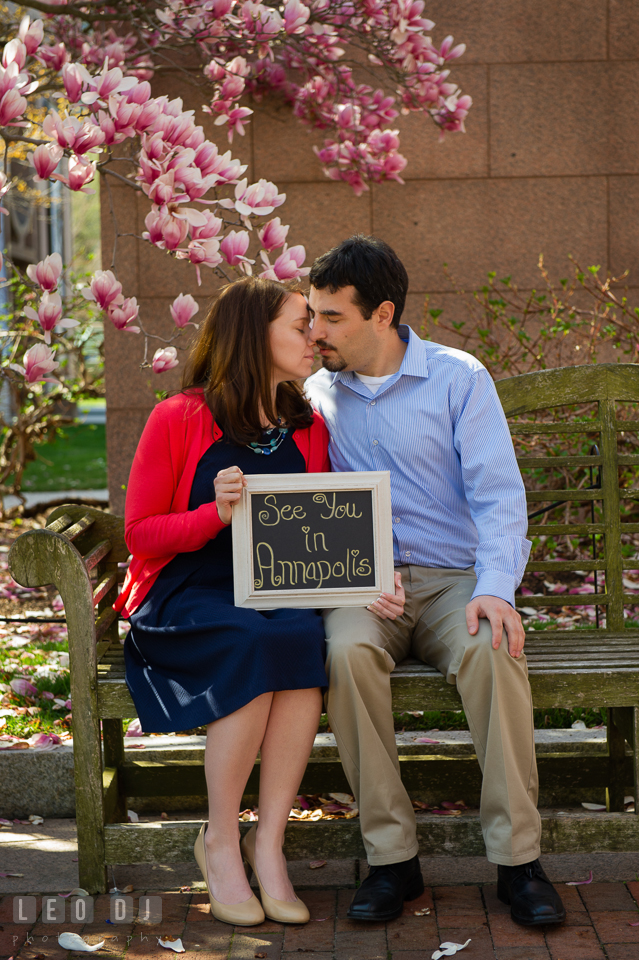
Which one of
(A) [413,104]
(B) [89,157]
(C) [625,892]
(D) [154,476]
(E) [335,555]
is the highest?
(A) [413,104]

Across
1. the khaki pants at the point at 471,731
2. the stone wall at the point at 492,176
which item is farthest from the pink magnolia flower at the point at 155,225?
the stone wall at the point at 492,176

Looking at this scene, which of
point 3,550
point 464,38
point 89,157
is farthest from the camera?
point 3,550

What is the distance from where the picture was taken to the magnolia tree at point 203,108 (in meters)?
2.88

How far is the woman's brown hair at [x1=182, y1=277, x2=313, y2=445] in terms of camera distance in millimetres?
2805

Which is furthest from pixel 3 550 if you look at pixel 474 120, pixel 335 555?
pixel 335 555

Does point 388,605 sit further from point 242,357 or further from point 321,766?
point 242,357

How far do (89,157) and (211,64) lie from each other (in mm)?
1620

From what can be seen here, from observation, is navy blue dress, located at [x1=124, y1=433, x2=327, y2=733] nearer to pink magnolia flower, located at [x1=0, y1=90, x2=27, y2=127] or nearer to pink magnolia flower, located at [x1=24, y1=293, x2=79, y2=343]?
pink magnolia flower, located at [x1=24, y1=293, x2=79, y2=343]

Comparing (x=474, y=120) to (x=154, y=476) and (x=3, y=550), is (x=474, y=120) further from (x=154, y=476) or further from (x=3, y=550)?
(x=3, y=550)

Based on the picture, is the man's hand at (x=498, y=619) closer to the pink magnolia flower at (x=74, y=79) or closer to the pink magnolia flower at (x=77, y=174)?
the pink magnolia flower at (x=77, y=174)

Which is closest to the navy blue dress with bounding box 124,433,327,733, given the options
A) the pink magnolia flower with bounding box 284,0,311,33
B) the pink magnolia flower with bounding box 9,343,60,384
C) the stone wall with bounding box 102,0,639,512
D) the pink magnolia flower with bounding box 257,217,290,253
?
the pink magnolia flower with bounding box 9,343,60,384

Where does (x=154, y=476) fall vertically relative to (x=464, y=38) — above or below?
below

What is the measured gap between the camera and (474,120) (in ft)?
17.1

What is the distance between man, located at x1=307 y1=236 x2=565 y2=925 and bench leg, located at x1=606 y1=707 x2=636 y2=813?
0.55 metres
